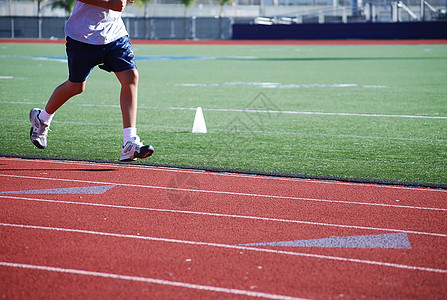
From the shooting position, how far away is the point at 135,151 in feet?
21.4

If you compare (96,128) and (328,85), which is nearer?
(96,128)

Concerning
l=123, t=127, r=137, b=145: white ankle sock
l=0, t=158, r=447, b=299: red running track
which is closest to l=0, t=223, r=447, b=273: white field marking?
l=0, t=158, r=447, b=299: red running track

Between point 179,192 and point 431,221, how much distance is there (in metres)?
2.11

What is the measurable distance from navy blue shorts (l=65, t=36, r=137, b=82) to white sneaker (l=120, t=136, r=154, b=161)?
0.76m

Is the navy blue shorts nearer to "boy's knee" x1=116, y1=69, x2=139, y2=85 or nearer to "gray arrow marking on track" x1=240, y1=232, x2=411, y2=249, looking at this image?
"boy's knee" x1=116, y1=69, x2=139, y2=85

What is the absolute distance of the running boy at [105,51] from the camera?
6516 mm

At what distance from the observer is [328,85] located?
57.8 ft

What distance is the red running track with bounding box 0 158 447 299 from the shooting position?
11.9 feet

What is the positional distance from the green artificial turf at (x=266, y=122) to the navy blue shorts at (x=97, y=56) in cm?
134

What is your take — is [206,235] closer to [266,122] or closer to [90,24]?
[90,24]

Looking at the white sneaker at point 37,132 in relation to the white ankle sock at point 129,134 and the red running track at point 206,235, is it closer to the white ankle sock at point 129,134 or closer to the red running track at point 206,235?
the red running track at point 206,235

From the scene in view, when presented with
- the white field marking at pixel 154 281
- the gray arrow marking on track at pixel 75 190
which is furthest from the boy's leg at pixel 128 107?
the white field marking at pixel 154 281

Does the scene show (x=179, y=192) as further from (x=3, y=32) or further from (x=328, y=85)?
(x=3, y=32)

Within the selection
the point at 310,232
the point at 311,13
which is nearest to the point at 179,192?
the point at 310,232
